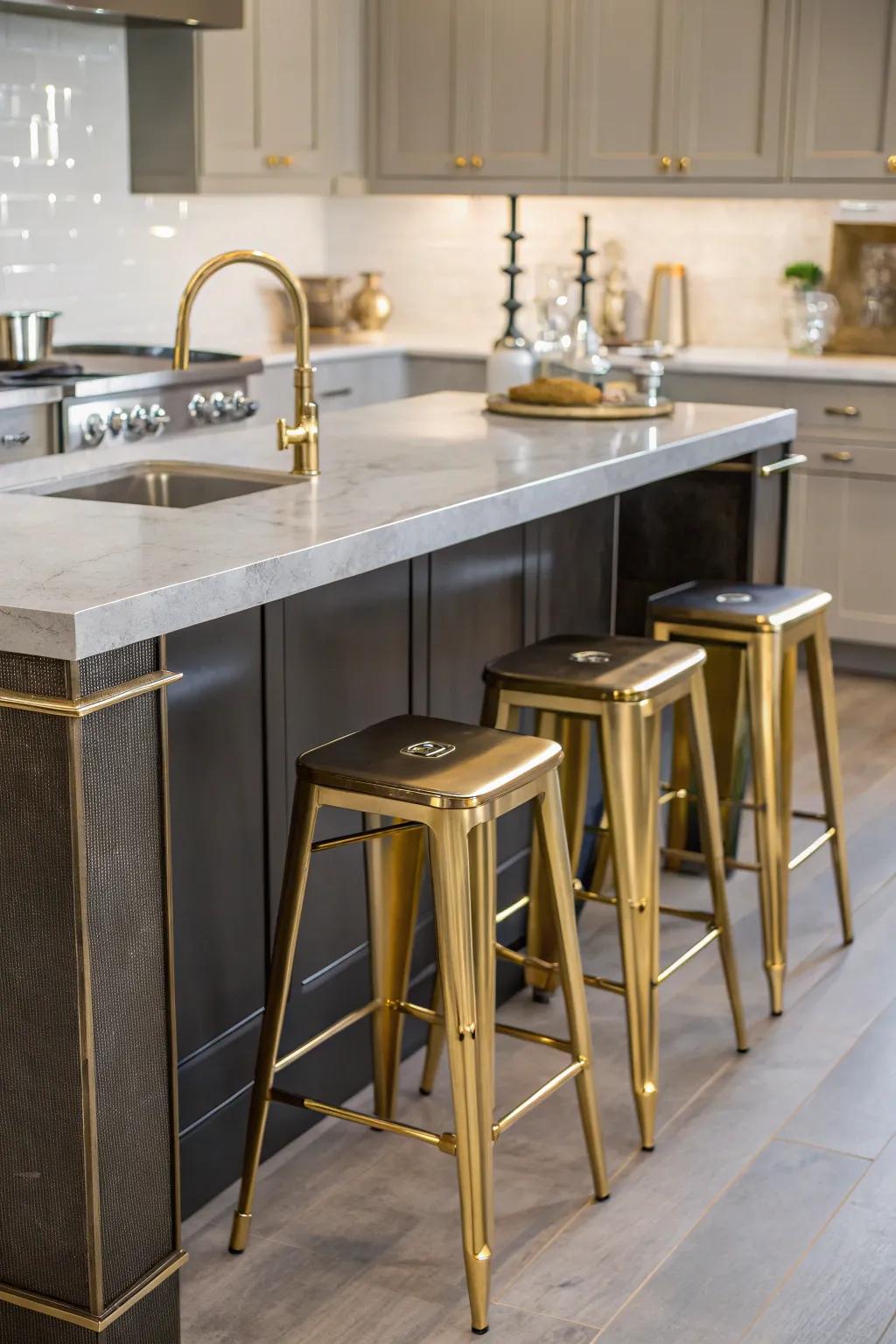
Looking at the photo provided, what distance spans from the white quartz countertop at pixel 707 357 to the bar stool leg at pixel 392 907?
3.31 m

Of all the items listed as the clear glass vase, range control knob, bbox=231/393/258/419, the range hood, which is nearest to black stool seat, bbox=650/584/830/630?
range control knob, bbox=231/393/258/419

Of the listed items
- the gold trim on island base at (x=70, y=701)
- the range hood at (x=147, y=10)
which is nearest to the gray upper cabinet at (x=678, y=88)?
the range hood at (x=147, y=10)

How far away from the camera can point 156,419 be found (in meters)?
4.53

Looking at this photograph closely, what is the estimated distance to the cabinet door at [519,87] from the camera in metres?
5.80

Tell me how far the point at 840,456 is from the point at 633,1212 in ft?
11.5

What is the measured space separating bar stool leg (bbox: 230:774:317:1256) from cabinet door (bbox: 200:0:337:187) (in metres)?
3.70

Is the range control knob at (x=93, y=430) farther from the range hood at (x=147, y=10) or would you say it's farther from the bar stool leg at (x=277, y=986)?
the bar stool leg at (x=277, y=986)

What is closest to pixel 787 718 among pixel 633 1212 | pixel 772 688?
pixel 772 688

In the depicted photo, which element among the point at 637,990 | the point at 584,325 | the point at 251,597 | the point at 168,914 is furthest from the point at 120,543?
the point at 584,325

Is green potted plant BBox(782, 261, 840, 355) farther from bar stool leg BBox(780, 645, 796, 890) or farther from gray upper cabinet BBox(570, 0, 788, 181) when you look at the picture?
bar stool leg BBox(780, 645, 796, 890)

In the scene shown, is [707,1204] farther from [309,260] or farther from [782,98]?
[309,260]

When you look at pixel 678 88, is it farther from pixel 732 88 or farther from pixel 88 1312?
pixel 88 1312

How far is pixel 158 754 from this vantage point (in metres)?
1.86

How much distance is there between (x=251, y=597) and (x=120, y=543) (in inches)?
8.1
